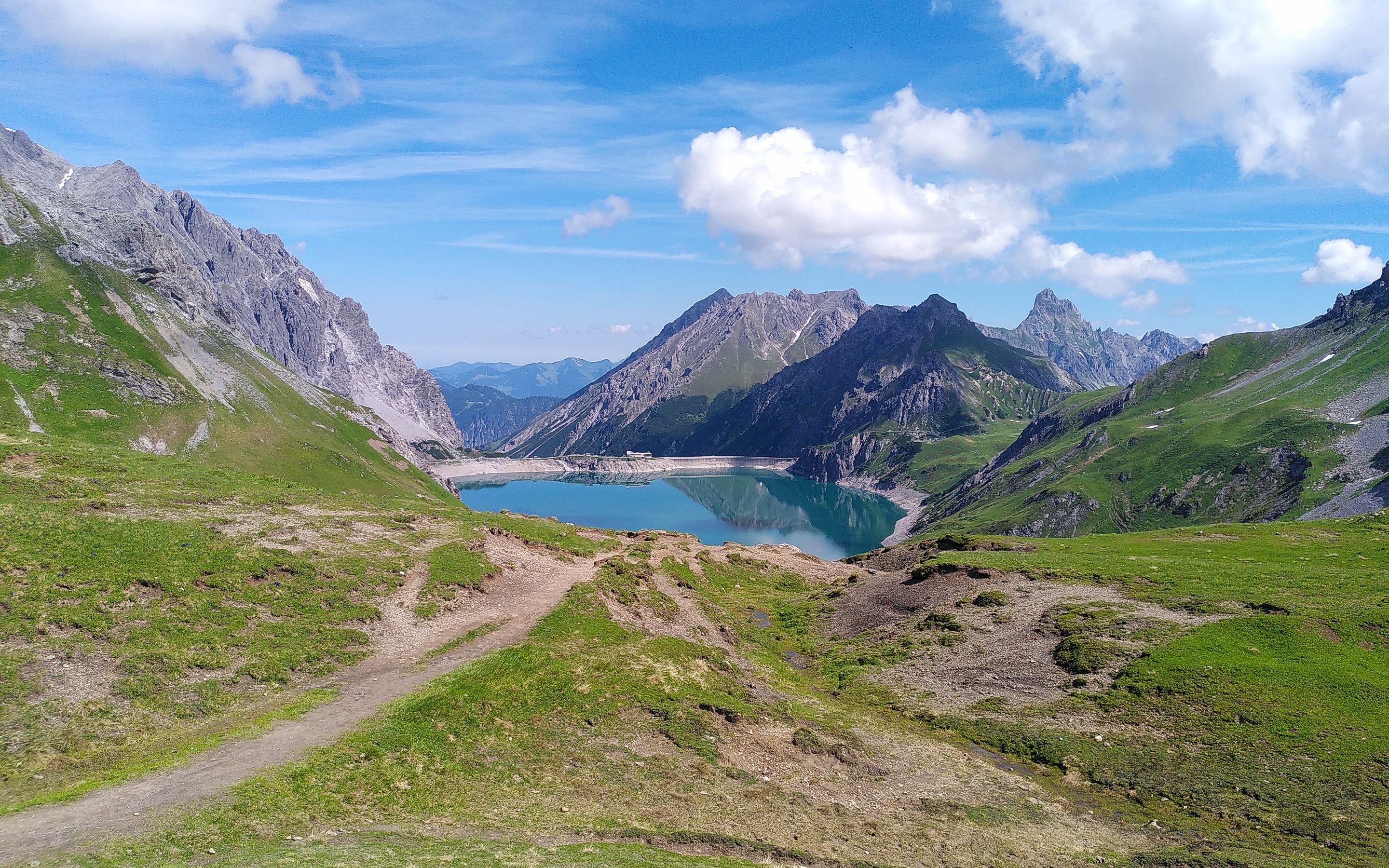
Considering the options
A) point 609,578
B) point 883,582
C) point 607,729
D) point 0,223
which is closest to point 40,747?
point 607,729

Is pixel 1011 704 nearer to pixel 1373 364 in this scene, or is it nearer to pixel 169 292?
pixel 169 292

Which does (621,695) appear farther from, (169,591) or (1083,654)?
(1083,654)

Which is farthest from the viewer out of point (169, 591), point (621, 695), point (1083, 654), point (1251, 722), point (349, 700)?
point (1083, 654)

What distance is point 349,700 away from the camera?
34156mm

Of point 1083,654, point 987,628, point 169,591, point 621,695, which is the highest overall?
point 169,591

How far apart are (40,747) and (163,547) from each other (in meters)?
18.0

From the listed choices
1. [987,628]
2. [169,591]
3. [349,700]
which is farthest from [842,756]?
[169,591]

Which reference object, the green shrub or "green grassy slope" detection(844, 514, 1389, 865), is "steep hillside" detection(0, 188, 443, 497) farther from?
"green grassy slope" detection(844, 514, 1389, 865)

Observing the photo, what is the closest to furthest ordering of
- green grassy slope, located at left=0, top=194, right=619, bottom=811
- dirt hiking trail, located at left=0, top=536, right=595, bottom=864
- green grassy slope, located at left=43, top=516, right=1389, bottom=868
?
dirt hiking trail, located at left=0, top=536, right=595, bottom=864 < green grassy slope, located at left=43, top=516, right=1389, bottom=868 < green grassy slope, located at left=0, top=194, right=619, bottom=811

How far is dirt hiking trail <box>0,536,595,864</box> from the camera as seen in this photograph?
69.9ft

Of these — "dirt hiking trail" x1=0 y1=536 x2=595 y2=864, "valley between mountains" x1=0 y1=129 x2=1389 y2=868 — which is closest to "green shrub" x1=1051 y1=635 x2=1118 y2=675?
"valley between mountains" x1=0 y1=129 x2=1389 y2=868

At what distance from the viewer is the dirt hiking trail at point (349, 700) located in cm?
2131

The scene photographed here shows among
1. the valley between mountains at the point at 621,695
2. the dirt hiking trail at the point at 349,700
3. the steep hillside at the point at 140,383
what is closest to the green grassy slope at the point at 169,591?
the valley between mountains at the point at 621,695

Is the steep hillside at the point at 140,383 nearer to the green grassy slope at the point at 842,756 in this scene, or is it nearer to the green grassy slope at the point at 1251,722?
the green grassy slope at the point at 842,756
